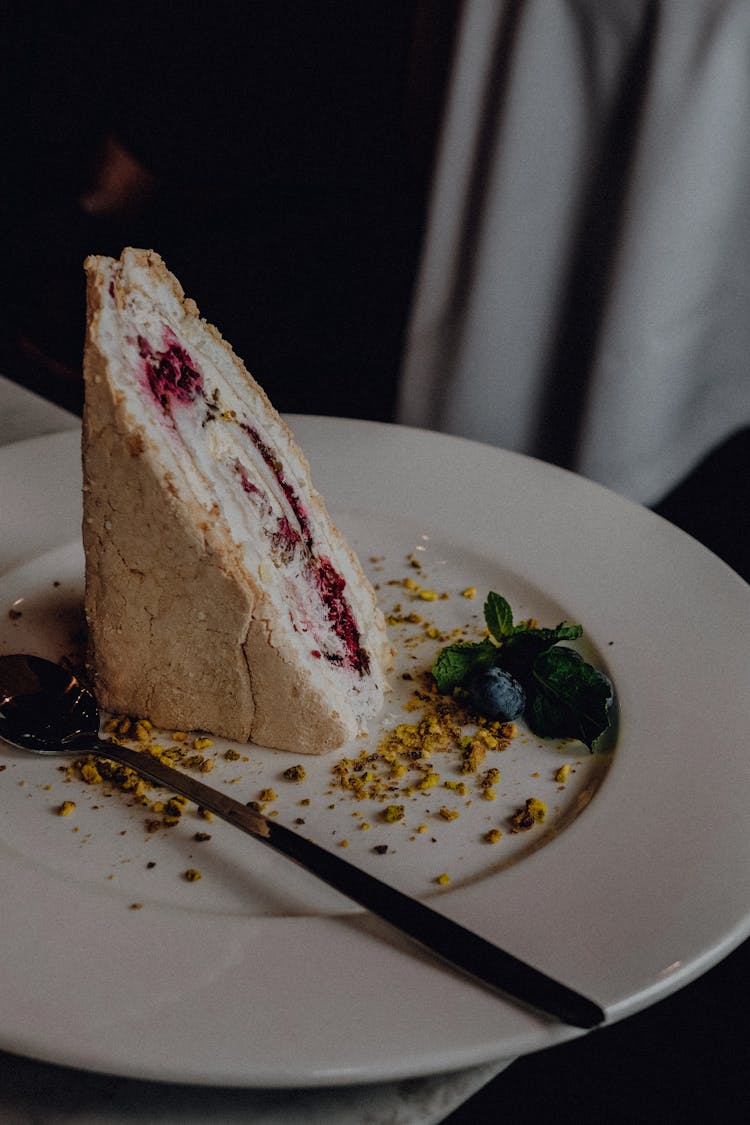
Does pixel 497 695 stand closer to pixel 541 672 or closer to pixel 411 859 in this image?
pixel 541 672

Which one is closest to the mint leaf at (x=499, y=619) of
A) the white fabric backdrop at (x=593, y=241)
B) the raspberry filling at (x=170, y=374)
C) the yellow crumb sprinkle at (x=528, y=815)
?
the yellow crumb sprinkle at (x=528, y=815)

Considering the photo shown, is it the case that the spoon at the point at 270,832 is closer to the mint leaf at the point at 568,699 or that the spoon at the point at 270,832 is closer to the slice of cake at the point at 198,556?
the slice of cake at the point at 198,556

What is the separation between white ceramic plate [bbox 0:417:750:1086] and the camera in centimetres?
75

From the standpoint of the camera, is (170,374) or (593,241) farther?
(593,241)

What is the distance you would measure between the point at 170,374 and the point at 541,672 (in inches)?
19.3

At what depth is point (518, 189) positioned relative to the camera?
6.62 feet

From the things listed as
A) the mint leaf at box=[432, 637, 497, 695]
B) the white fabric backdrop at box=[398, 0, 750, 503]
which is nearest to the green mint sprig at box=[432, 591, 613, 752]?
the mint leaf at box=[432, 637, 497, 695]

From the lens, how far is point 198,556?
1.04 metres

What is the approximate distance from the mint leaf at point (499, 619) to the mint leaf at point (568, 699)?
0.08 meters

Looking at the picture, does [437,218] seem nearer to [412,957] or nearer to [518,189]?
[518,189]

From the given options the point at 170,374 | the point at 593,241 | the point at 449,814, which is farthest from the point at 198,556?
the point at 593,241

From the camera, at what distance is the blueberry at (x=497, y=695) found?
44.9 inches

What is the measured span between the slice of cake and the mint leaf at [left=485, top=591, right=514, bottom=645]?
0.40 feet

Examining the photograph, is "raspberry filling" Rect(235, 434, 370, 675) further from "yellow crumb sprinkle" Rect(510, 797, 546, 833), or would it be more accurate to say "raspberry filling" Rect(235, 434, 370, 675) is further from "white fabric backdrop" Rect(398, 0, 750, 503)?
"white fabric backdrop" Rect(398, 0, 750, 503)
